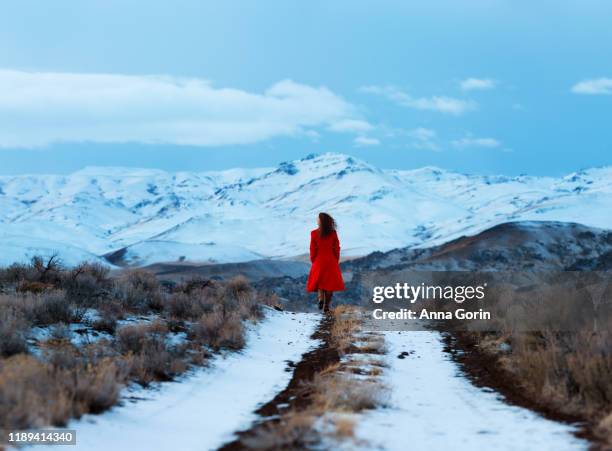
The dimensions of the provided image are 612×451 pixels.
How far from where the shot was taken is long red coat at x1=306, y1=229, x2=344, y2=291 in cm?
1551

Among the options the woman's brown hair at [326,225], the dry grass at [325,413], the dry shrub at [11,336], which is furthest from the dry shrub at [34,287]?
the dry grass at [325,413]

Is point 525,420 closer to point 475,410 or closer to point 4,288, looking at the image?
point 475,410

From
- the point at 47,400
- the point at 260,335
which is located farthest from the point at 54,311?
the point at 47,400

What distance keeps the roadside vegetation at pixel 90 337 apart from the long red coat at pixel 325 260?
1.59 metres

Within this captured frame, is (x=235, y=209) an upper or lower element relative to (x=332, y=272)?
upper

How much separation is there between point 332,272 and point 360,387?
7.58m

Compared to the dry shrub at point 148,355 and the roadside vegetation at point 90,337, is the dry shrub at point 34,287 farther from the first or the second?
the dry shrub at point 148,355

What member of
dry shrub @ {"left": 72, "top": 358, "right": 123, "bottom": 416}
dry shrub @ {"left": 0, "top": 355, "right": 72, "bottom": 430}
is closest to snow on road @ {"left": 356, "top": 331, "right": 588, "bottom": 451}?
dry shrub @ {"left": 72, "top": 358, "right": 123, "bottom": 416}

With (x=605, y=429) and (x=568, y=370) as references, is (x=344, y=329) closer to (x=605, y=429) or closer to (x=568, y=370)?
(x=568, y=370)

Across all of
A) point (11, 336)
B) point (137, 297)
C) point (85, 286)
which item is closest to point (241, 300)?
point (137, 297)

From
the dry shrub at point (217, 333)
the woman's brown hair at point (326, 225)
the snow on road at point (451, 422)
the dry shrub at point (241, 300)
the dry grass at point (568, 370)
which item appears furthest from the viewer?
the dry shrub at point (241, 300)

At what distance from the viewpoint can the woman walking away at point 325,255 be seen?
50.5ft

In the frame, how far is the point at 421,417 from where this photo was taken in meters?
7.76

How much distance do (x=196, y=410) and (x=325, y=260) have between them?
771 centimetres
